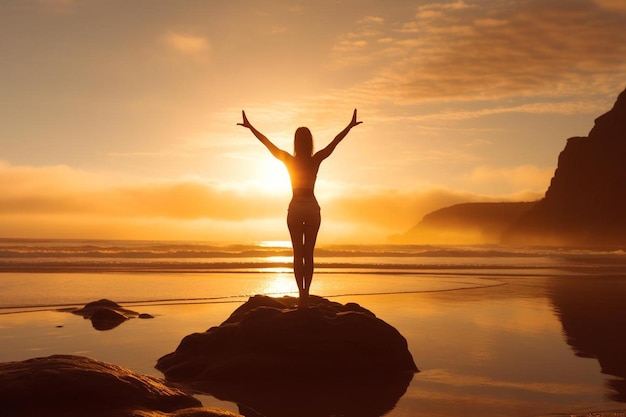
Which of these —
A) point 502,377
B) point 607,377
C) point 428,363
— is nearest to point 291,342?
point 428,363

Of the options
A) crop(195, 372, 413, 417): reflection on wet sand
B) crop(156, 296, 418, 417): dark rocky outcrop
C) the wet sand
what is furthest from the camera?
crop(156, 296, 418, 417): dark rocky outcrop

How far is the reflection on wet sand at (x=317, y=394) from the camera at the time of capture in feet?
21.3

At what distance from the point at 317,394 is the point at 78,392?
3018mm

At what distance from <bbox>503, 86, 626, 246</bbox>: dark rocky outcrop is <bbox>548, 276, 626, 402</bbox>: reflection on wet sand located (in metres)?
83.5

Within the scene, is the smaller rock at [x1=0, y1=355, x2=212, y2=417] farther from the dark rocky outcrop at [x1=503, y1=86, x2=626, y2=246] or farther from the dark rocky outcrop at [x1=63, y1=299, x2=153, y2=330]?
the dark rocky outcrop at [x1=503, y1=86, x2=626, y2=246]

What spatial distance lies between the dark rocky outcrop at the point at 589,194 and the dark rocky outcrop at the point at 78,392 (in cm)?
10304

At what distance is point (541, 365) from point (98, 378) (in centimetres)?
651

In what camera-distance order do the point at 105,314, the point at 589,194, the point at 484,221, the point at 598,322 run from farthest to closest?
1. the point at 484,221
2. the point at 589,194
3. the point at 105,314
4. the point at 598,322

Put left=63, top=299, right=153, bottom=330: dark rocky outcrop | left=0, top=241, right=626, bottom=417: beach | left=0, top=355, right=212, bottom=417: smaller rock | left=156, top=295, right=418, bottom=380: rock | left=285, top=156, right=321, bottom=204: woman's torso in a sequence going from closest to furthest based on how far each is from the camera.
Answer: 1. left=0, top=355, right=212, bottom=417: smaller rock
2. left=0, top=241, right=626, bottom=417: beach
3. left=156, top=295, right=418, bottom=380: rock
4. left=285, top=156, right=321, bottom=204: woman's torso
5. left=63, top=299, right=153, bottom=330: dark rocky outcrop

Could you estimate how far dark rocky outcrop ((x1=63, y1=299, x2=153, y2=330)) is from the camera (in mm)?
12951

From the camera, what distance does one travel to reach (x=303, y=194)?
925 centimetres

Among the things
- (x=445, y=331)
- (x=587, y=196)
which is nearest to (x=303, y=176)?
(x=445, y=331)

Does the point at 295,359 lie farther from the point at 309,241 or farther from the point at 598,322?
the point at 598,322

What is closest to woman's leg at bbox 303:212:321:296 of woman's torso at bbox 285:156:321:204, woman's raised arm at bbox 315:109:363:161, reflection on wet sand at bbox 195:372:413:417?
woman's torso at bbox 285:156:321:204
